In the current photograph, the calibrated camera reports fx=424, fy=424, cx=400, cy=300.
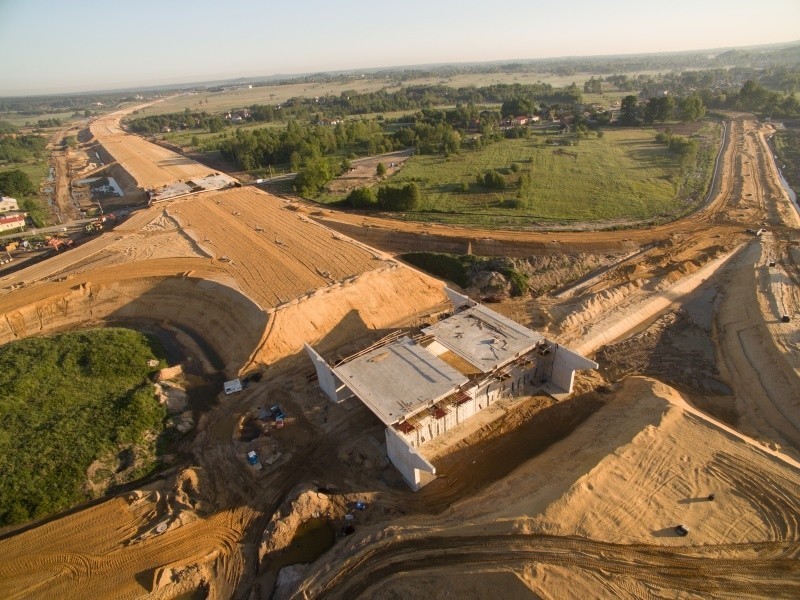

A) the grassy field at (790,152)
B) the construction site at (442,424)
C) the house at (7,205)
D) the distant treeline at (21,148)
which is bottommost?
the construction site at (442,424)

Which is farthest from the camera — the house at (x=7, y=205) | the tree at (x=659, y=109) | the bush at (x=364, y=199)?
the tree at (x=659, y=109)

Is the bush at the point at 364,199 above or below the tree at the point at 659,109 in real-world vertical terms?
below

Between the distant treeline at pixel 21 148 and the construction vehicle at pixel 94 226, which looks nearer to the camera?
the construction vehicle at pixel 94 226

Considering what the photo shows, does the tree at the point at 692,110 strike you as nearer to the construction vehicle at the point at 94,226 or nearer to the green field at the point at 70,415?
the green field at the point at 70,415

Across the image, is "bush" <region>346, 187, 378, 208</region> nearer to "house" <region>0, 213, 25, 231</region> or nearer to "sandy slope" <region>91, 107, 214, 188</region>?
"sandy slope" <region>91, 107, 214, 188</region>

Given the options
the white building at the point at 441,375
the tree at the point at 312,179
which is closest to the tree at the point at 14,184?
the tree at the point at 312,179

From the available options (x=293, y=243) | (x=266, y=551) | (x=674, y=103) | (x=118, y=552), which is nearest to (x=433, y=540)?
(x=266, y=551)

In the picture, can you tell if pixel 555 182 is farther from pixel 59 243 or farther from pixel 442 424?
pixel 59 243

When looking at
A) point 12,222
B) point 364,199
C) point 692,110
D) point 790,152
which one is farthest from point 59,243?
point 692,110

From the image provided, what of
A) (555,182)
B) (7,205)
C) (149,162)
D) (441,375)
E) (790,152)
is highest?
(149,162)
